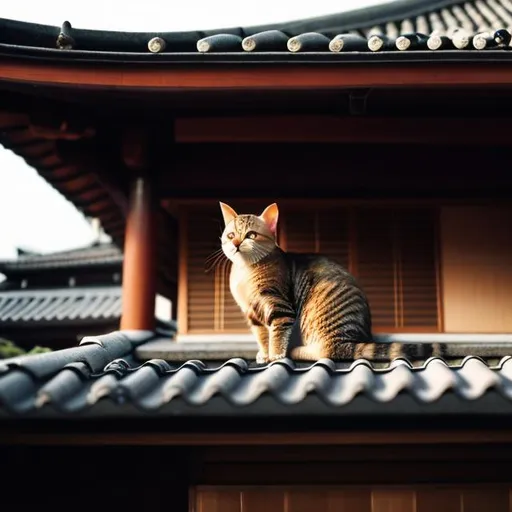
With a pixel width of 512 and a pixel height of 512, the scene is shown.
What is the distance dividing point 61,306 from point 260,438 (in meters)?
12.6

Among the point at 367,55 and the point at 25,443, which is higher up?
the point at 367,55

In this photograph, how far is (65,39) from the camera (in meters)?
4.66

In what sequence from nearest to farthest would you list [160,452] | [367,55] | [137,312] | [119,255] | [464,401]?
[464,401] → [160,452] → [367,55] → [137,312] → [119,255]

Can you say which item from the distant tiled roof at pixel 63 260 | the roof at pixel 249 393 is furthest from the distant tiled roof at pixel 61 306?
the roof at pixel 249 393

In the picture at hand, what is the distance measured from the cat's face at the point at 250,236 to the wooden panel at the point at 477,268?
5.65 feet

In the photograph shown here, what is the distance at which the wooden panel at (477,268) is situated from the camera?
5.86 m

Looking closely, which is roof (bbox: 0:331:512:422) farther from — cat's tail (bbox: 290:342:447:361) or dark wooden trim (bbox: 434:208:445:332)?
dark wooden trim (bbox: 434:208:445:332)

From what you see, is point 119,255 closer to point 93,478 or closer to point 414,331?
point 414,331

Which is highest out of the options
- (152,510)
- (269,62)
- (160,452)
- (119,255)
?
(119,255)

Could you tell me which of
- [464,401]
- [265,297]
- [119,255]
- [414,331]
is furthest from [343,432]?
[119,255]

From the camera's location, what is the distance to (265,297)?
4949 millimetres

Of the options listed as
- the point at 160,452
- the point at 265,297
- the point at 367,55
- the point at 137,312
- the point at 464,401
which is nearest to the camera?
the point at 464,401

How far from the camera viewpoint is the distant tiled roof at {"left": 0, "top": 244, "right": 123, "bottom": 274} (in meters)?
17.5

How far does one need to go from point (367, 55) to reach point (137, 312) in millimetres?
2744
